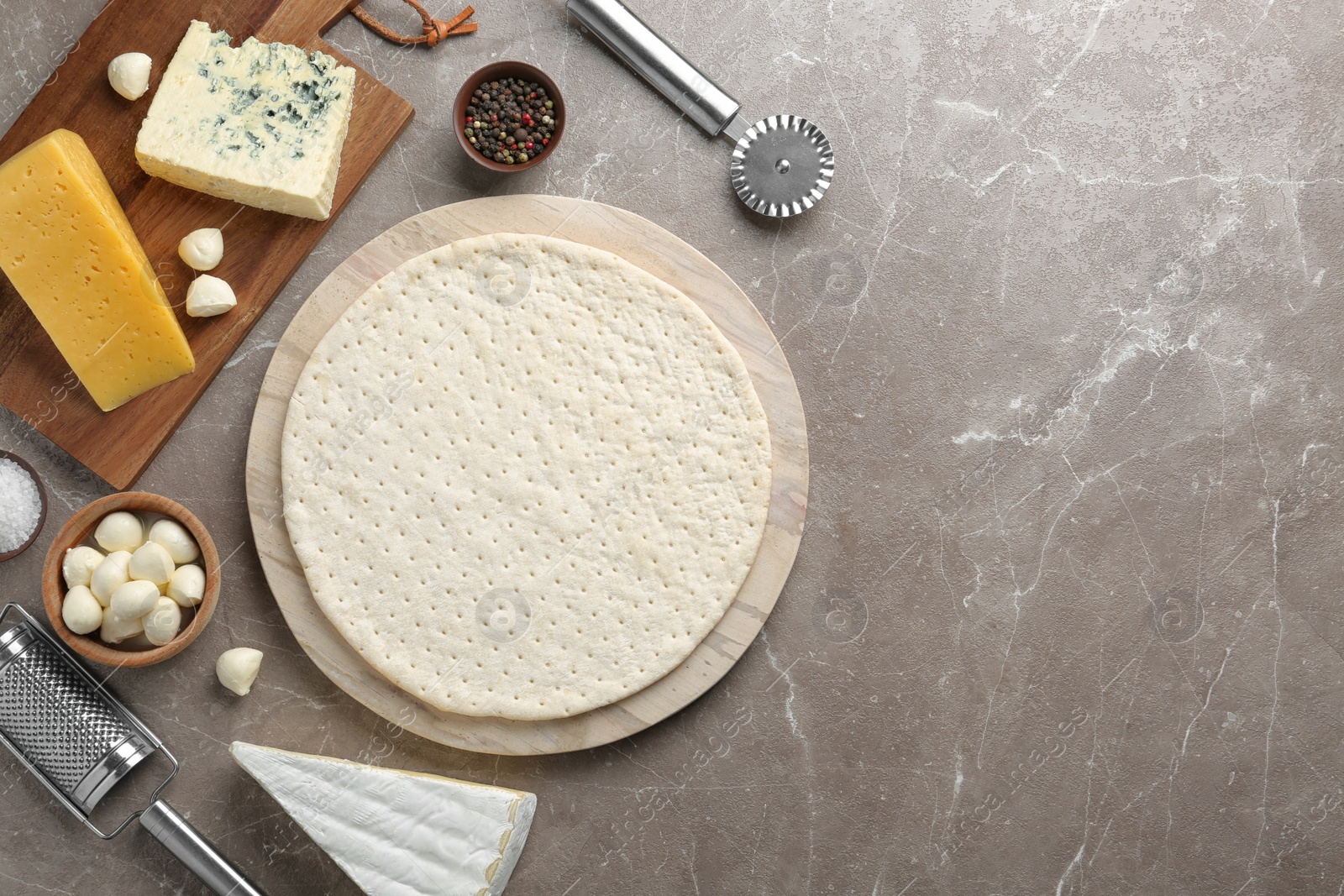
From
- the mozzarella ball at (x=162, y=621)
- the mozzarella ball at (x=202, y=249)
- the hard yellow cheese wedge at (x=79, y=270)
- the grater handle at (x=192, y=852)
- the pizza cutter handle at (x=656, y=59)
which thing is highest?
the pizza cutter handle at (x=656, y=59)

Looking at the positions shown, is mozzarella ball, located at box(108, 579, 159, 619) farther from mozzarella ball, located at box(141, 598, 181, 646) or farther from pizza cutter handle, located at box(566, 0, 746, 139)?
pizza cutter handle, located at box(566, 0, 746, 139)

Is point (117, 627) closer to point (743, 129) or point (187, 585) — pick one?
point (187, 585)

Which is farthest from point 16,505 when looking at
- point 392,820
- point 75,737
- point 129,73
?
point 392,820

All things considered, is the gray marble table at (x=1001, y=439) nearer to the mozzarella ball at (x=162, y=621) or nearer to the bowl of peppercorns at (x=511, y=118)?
the bowl of peppercorns at (x=511, y=118)

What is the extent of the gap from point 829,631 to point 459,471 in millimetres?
1084

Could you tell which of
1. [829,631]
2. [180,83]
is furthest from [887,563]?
[180,83]

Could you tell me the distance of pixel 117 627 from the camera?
1.99 m

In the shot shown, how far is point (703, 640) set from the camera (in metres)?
2.13

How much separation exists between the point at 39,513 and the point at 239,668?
26.2 inches

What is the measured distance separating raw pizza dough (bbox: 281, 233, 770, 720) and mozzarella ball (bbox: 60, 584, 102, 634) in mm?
492

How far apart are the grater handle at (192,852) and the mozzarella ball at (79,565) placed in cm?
59

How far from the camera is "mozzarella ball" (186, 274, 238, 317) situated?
6.78 feet

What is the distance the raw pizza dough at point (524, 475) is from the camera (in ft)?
6.79

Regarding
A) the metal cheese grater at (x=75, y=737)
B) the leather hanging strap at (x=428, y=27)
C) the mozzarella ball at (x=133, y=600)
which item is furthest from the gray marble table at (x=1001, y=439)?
the metal cheese grater at (x=75, y=737)
